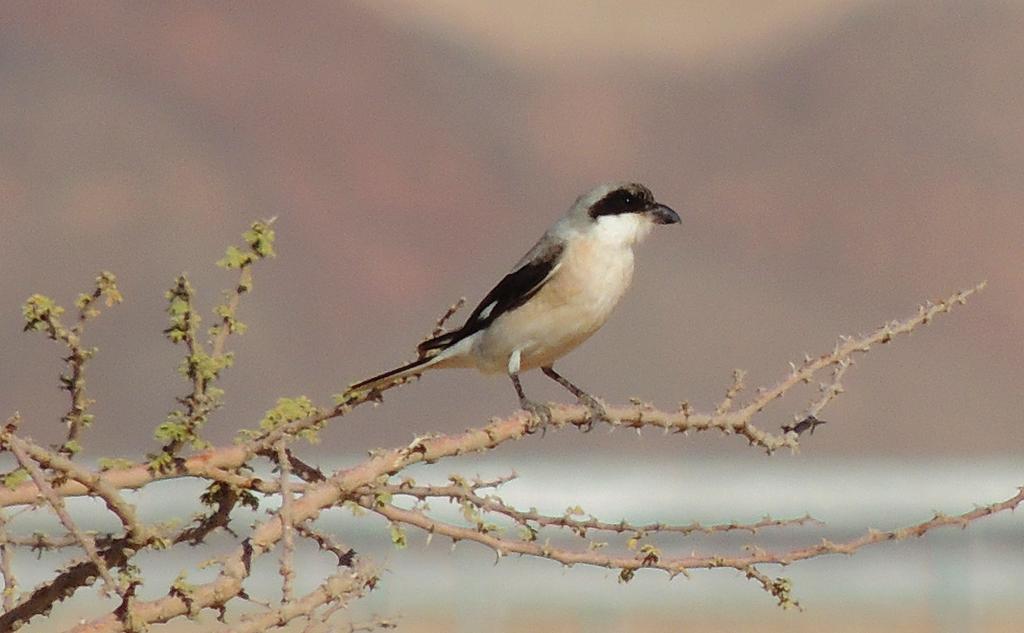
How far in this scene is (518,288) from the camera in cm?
583

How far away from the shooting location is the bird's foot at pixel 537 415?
382 centimetres

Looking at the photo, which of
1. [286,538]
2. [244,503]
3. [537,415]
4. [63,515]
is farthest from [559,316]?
[63,515]

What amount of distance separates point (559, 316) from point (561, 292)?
0.09 meters

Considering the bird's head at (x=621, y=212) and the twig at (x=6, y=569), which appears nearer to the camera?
the twig at (x=6, y=569)

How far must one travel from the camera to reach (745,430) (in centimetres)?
374

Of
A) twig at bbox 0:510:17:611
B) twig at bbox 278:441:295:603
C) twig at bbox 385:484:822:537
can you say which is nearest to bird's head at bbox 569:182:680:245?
twig at bbox 385:484:822:537

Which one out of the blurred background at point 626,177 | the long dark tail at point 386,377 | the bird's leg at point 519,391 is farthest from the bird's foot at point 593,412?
the blurred background at point 626,177

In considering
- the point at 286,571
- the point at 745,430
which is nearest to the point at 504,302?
the point at 745,430

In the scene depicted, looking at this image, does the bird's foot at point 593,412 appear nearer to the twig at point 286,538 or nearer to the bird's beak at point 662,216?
the bird's beak at point 662,216

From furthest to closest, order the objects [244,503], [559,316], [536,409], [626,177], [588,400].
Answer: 1. [626,177]
2. [559,316]
3. [588,400]
4. [536,409]
5. [244,503]

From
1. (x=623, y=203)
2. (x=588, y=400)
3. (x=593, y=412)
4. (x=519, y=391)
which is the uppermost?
(x=623, y=203)

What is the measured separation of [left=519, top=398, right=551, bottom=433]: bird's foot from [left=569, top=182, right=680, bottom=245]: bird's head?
0.68m

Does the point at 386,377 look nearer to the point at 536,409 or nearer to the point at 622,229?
the point at 536,409

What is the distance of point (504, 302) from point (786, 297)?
133ft
